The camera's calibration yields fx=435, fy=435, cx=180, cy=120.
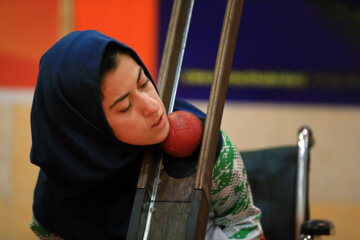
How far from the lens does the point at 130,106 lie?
882 millimetres

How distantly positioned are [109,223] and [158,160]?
0.63 feet

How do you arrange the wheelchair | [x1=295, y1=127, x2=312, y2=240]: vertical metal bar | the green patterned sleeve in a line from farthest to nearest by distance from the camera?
the wheelchair → [x1=295, y1=127, x2=312, y2=240]: vertical metal bar → the green patterned sleeve

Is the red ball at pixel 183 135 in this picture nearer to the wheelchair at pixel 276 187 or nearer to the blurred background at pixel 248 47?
the wheelchair at pixel 276 187

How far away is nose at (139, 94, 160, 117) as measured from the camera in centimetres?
88

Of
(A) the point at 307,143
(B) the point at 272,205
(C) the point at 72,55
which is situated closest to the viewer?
(C) the point at 72,55

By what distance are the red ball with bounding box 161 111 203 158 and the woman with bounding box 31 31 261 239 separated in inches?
0.8

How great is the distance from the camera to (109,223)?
3.32ft

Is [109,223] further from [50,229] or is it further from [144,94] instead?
[144,94]

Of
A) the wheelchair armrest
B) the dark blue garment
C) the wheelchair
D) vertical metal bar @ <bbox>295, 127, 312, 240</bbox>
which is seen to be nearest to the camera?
the dark blue garment

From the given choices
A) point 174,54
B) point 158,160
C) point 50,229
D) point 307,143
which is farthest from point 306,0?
point 50,229

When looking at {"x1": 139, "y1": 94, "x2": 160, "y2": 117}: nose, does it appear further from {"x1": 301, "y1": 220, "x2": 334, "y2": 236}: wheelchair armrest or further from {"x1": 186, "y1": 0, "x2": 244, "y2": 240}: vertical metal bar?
{"x1": 301, "y1": 220, "x2": 334, "y2": 236}: wheelchair armrest

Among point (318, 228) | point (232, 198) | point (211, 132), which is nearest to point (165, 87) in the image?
point (211, 132)

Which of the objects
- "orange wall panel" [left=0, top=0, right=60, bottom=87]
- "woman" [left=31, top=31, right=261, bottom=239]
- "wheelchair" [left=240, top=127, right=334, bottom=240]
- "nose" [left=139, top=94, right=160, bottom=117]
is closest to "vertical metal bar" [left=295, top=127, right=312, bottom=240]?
"wheelchair" [left=240, top=127, right=334, bottom=240]

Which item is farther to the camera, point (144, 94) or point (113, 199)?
point (113, 199)
